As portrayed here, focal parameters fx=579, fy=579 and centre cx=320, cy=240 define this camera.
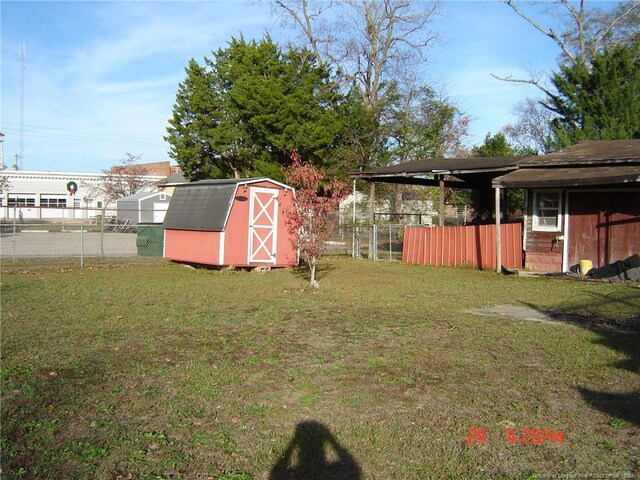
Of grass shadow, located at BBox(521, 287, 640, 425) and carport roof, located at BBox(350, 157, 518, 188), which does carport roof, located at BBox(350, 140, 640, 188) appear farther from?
grass shadow, located at BBox(521, 287, 640, 425)

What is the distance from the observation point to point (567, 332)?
27.5 feet

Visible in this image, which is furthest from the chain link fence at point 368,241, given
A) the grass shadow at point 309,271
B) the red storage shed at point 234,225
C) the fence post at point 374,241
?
the red storage shed at point 234,225

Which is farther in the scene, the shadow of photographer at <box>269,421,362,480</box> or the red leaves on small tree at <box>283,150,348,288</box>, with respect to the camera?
the red leaves on small tree at <box>283,150,348,288</box>

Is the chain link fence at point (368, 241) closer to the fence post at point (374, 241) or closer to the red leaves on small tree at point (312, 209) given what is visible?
the fence post at point (374, 241)

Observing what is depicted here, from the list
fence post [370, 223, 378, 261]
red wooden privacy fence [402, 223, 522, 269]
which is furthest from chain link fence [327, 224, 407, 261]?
red wooden privacy fence [402, 223, 522, 269]

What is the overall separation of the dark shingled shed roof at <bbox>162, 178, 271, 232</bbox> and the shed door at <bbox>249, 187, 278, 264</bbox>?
56cm

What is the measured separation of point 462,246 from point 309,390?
14.6m

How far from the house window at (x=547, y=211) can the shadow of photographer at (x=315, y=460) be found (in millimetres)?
14805

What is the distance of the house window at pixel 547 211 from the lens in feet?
57.4

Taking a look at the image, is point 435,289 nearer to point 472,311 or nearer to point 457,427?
point 472,311

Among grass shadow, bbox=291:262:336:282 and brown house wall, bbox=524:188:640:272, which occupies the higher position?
brown house wall, bbox=524:188:640:272

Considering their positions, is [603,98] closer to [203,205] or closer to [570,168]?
[570,168]

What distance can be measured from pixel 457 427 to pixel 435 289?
8.70m

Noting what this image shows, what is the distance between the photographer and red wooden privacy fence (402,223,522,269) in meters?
18.3
